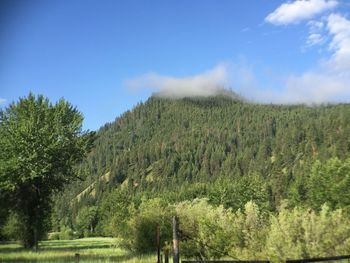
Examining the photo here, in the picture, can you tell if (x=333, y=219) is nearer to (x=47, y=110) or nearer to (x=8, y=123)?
(x=47, y=110)

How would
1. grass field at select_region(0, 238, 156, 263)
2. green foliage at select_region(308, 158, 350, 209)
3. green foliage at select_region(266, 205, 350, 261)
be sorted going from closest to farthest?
green foliage at select_region(266, 205, 350, 261)
grass field at select_region(0, 238, 156, 263)
green foliage at select_region(308, 158, 350, 209)

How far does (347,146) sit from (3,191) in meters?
161

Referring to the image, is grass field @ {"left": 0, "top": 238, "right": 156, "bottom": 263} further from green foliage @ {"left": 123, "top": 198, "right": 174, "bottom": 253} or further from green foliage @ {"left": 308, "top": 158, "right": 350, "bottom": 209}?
green foliage @ {"left": 308, "top": 158, "right": 350, "bottom": 209}

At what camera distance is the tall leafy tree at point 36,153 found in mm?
39156

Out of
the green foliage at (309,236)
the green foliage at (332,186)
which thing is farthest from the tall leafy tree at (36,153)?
the green foliage at (332,186)

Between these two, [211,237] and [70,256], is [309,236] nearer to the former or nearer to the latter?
[211,237]

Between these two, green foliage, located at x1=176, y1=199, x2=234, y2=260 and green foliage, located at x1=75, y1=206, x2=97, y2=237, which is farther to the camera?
green foliage, located at x1=75, y1=206, x2=97, y2=237

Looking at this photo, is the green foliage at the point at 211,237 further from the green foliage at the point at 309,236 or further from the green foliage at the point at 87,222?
the green foliage at the point at 87,222

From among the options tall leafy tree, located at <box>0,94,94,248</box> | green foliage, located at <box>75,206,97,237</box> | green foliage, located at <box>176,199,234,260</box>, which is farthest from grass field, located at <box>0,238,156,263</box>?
green foliage, located at <box>75,206,97,237</box>

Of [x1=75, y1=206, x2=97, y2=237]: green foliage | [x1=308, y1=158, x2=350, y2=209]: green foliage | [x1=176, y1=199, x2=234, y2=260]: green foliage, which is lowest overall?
[x1=75, y1=206, x2=97, y2=237]: green foliage

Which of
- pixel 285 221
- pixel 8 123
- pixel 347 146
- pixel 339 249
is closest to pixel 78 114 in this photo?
pixel 8 123

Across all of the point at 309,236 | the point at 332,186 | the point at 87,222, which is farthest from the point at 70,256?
the point at 87,222

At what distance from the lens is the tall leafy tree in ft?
128

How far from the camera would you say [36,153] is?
38.8 meters
